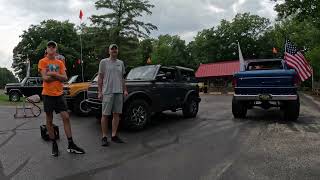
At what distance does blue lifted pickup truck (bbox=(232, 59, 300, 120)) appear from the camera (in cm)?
1255

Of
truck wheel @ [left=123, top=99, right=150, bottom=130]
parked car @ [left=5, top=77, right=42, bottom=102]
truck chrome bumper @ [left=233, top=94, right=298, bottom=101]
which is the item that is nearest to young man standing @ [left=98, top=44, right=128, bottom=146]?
truck wheel @ [left=123, top=99, right=150, bottom=130]

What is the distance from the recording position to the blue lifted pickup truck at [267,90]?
12.5 metres

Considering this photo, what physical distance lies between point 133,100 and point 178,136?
5.46 ft

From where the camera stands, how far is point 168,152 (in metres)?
7.91

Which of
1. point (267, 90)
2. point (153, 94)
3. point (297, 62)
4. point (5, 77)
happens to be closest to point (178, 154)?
point (153, 94)

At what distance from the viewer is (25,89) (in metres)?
28.0

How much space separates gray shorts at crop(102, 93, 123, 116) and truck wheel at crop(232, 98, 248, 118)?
17.9 ft

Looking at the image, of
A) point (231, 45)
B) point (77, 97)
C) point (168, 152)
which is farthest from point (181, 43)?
point (168, 152)

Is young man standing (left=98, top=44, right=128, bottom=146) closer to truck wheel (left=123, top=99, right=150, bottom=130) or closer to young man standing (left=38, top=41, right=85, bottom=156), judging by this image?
young man standing (left=38, top=41, right=85, bottom=156)

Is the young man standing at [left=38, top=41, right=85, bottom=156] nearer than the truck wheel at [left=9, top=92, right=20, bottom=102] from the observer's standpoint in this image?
Yes

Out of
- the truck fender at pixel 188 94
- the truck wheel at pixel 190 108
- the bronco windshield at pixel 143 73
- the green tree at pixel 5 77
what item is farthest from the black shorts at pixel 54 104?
the green tree at pixel 5 77

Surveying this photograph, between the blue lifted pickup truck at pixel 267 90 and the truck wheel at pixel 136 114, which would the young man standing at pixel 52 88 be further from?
the blue lifted pickup truck at pixel 267 90

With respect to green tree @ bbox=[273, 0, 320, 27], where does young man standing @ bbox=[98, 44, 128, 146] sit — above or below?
below

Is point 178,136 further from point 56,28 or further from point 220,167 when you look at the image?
point 56,28
